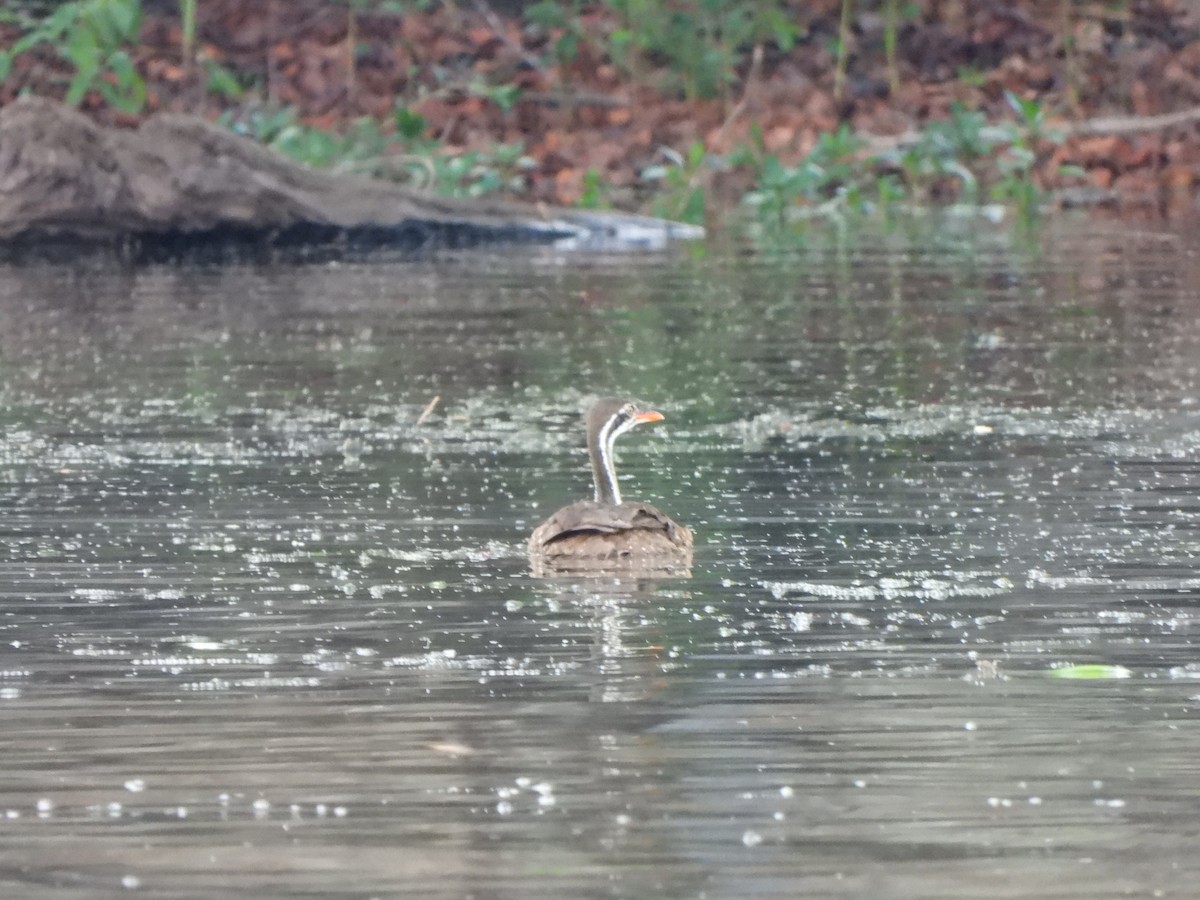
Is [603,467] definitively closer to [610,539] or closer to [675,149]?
[610,539]

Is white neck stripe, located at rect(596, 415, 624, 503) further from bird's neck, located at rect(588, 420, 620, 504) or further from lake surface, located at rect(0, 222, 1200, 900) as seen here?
lake surface, located at rect(0, 222, 1200, 900)

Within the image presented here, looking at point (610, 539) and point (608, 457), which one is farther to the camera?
point (608, 457)

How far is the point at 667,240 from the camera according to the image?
18.2 m

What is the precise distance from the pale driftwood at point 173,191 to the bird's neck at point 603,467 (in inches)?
372

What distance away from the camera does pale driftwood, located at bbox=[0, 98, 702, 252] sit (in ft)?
55.8

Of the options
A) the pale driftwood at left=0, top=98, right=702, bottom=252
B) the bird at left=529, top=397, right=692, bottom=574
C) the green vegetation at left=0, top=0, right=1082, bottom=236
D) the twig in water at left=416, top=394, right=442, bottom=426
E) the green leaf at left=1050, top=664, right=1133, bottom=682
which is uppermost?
the green vegetation at left=0, top=0, right=1082, bottom=236

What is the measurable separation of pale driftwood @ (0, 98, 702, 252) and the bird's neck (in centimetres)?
946

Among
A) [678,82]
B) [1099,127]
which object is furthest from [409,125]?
[1099,127]

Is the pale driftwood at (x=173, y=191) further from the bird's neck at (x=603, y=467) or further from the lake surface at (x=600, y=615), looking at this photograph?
the bird's neck at (x=603, y=467)

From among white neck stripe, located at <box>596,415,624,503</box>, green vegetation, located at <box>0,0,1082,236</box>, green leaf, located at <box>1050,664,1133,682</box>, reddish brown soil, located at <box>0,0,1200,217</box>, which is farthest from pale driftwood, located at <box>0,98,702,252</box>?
green leaf, located at <box>1050,664,1133,682</box>

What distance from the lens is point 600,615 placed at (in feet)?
22.0

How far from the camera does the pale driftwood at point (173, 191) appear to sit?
17.0 m

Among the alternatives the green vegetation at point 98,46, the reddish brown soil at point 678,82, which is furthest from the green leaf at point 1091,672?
the green vegetation at point 98,46

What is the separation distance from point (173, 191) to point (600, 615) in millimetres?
10961
